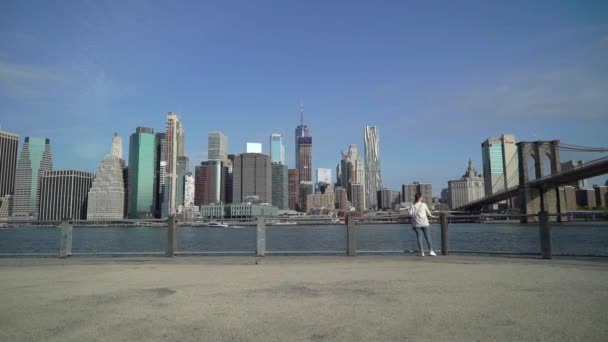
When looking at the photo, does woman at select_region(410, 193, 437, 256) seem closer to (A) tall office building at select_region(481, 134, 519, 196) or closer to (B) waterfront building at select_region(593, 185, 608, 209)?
(A) tall office building at select_region(481, 134, 519, 196)

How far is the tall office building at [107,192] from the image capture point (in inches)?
6998

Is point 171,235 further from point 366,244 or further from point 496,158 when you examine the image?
point 496,158

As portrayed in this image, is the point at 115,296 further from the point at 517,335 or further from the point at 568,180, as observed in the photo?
the point at 568,180

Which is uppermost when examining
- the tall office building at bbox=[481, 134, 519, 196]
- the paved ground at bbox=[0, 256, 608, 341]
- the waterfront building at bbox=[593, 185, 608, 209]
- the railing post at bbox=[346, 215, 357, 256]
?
the tall office building at bbox=[481, 134, 519, 196]

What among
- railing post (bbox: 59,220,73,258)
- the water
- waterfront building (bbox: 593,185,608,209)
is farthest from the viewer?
waterfront building (bbox: 593,185,608,209)

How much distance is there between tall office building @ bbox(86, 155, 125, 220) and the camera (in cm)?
17775

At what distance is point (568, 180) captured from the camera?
221 ft

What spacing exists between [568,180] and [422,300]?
7384cm

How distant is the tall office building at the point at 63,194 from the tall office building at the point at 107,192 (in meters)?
5.87

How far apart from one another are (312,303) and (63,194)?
664 feet

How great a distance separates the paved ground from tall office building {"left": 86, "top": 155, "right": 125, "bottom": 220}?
183 m

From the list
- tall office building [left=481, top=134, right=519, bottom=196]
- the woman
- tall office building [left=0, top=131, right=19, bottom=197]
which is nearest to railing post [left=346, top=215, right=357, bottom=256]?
the woman

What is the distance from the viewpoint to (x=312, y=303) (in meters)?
4.82

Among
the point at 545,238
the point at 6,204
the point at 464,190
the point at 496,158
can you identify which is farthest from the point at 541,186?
the point at 6,204
